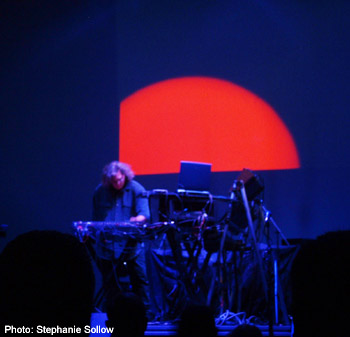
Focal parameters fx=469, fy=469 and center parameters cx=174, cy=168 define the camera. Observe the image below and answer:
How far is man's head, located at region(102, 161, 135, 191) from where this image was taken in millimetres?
4164

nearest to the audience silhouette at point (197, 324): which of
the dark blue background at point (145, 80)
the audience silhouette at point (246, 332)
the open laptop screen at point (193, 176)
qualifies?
the audience silhouette at point (246, 332)

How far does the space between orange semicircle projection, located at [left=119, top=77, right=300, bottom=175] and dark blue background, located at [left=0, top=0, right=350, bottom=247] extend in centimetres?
11

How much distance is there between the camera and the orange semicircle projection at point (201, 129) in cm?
483

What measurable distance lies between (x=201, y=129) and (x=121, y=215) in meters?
1.40

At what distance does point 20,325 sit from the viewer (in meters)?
1.02

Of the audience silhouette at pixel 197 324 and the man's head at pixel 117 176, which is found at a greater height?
the man's head at pixel 117 176

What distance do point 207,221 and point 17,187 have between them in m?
2.70

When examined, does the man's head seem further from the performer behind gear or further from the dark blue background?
the dark blue background

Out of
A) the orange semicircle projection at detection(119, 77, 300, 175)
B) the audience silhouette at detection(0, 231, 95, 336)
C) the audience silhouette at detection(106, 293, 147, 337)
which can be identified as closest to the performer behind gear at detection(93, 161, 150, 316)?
the orange semicircle projection at detection(119, 77, 300, 175)

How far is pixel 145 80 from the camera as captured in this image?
17.0 ft

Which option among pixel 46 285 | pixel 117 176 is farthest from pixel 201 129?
pixel 46 285

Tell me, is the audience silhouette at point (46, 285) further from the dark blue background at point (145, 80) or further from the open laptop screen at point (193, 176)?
the dark blue background at point (145, 80)

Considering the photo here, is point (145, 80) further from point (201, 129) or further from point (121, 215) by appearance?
point (121, 215)

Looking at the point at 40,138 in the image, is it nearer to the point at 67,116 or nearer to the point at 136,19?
the point at 67,116
